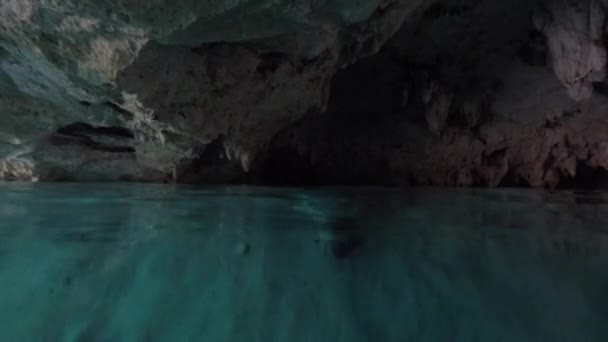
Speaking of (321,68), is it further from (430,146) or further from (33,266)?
(430,146)

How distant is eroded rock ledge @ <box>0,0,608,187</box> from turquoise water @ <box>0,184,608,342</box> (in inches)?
45.0

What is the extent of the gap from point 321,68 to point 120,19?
6.81 ft

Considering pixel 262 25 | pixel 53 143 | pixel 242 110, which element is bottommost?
pixel 53 143

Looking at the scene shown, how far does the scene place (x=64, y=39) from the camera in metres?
3.04

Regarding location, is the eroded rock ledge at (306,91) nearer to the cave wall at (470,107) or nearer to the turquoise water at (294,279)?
the cave wall at (470,107)

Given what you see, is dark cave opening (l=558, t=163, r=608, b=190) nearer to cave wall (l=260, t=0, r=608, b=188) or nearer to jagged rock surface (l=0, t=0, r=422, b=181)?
cave wall (l=260, t=0, r=608, b=188)

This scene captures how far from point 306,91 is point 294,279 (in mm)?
3105

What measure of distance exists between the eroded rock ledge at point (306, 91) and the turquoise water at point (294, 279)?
Answer: 1143 mm

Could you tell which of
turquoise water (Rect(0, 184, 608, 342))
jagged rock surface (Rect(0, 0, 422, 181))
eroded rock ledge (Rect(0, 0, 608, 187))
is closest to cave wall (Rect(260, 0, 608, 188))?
eroded rock ledge (Rect(0, 0, 608, 187))

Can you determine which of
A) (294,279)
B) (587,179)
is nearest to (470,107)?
(587,179)

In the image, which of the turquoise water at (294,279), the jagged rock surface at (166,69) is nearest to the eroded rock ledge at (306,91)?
the jagged rock surface at (166,69)

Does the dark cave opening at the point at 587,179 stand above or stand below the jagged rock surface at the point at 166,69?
below

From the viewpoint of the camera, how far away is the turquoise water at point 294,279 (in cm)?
151

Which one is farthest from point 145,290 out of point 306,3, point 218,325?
point 306,3
